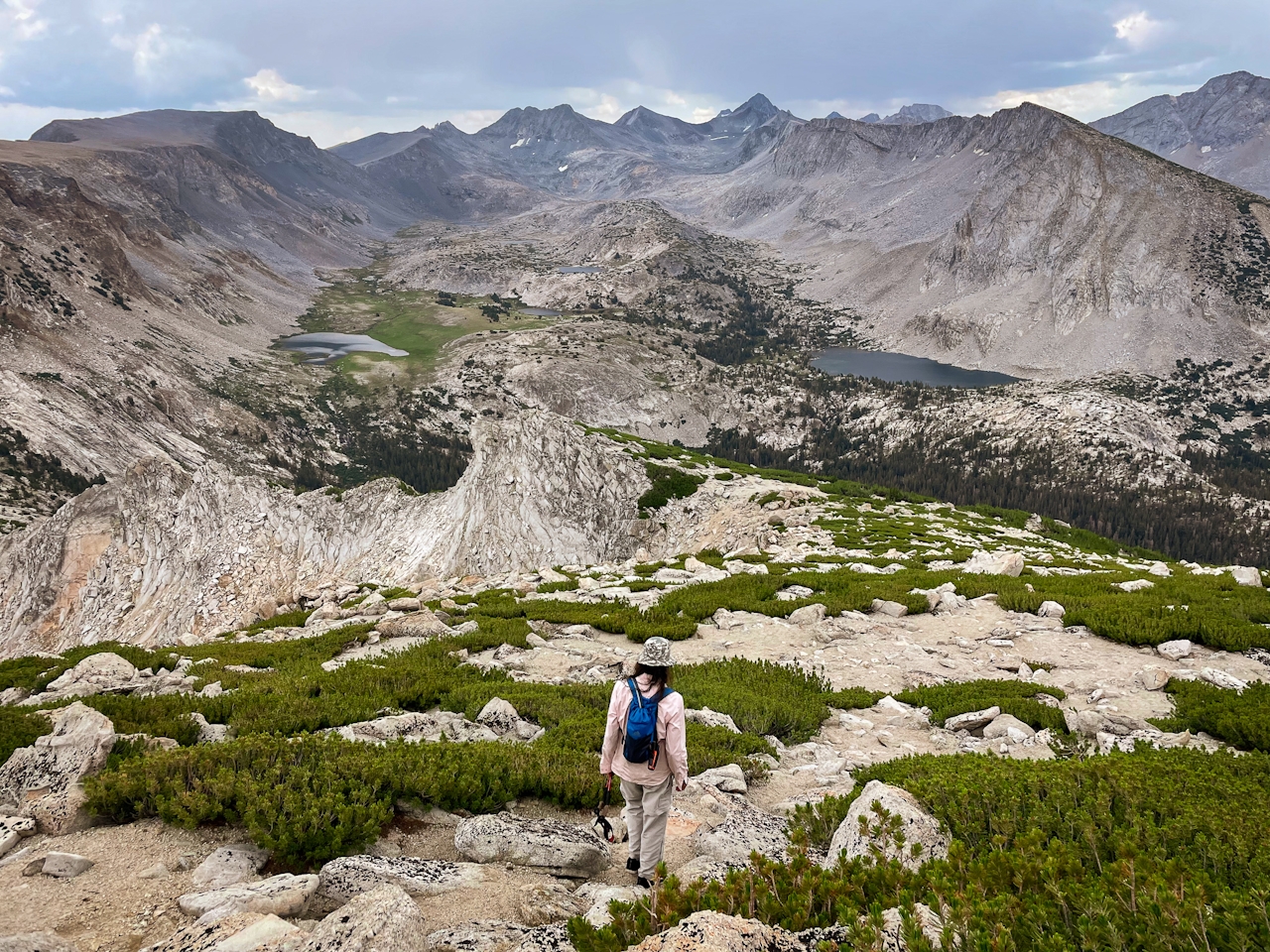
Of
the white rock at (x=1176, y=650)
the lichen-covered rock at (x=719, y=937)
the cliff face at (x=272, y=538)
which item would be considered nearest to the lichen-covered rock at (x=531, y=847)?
the lichen-covered rock at (x=719, y=937)

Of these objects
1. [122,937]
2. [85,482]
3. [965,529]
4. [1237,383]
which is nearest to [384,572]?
[965,529]

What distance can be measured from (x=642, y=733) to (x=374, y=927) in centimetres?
288

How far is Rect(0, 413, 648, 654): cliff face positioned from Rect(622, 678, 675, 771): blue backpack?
113ft

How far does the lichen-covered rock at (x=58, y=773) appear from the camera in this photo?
23.7 ft

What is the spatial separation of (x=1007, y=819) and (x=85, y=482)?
123318 millimetres

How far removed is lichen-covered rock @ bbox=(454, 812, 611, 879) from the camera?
22.8 feet

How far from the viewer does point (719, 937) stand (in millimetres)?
4395

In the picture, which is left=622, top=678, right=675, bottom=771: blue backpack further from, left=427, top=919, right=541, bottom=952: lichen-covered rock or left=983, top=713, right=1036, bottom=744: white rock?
left=983, top=713, right=1036, bottom=744: white rock

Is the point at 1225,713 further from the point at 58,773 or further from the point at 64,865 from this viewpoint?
the point at 58,773

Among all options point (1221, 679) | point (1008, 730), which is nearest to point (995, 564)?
point (1221, 679)

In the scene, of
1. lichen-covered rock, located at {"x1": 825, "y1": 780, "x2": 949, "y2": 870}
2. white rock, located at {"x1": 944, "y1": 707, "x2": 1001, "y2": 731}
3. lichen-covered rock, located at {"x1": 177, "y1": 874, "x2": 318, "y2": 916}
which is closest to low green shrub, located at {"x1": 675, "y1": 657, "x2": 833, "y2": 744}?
white rock, located at {"x1": 944, "y1": 707, "x2": 1001, "y2": 731}

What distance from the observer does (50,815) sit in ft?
23.5

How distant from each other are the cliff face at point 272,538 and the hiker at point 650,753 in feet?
Result: 113

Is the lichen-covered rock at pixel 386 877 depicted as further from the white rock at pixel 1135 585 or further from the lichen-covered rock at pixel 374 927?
the white rock at pixel 1135 585
